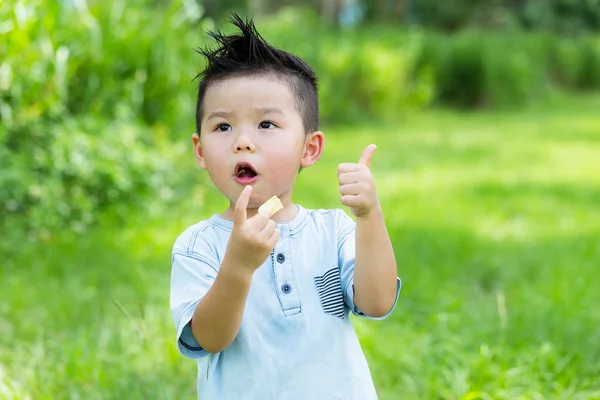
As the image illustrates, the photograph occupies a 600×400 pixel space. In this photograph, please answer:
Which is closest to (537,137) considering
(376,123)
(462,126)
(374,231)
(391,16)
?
(462,126)

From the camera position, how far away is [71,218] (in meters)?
4.18

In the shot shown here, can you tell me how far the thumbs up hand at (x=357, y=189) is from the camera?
Result: 1.50 metres

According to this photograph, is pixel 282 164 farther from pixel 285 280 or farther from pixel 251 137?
pixel 285 280

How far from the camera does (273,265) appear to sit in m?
1.59

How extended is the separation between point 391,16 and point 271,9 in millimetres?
3214

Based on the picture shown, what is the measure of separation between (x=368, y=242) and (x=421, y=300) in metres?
1.89

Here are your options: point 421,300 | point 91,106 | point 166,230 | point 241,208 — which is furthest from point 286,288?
point 91,106

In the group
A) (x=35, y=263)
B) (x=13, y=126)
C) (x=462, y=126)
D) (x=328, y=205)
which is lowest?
(x=462, y=126)

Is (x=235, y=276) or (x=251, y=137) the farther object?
(x=251, y=137)

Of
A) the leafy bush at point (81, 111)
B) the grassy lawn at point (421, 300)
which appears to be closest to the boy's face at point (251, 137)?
the grassy lawn at point (421, 300)

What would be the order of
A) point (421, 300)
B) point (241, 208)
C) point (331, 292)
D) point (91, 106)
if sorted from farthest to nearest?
point (91, 106), point (421, 300), point (331, 292), point (241, 208)

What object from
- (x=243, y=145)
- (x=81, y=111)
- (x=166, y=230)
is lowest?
(x=166, y=230)

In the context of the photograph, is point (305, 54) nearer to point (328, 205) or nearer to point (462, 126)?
point (462, 126)

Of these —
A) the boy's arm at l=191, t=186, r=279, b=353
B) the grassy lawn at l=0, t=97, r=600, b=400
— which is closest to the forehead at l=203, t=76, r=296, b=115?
the boy's arm at l=191, t=186, r=279, b=353
